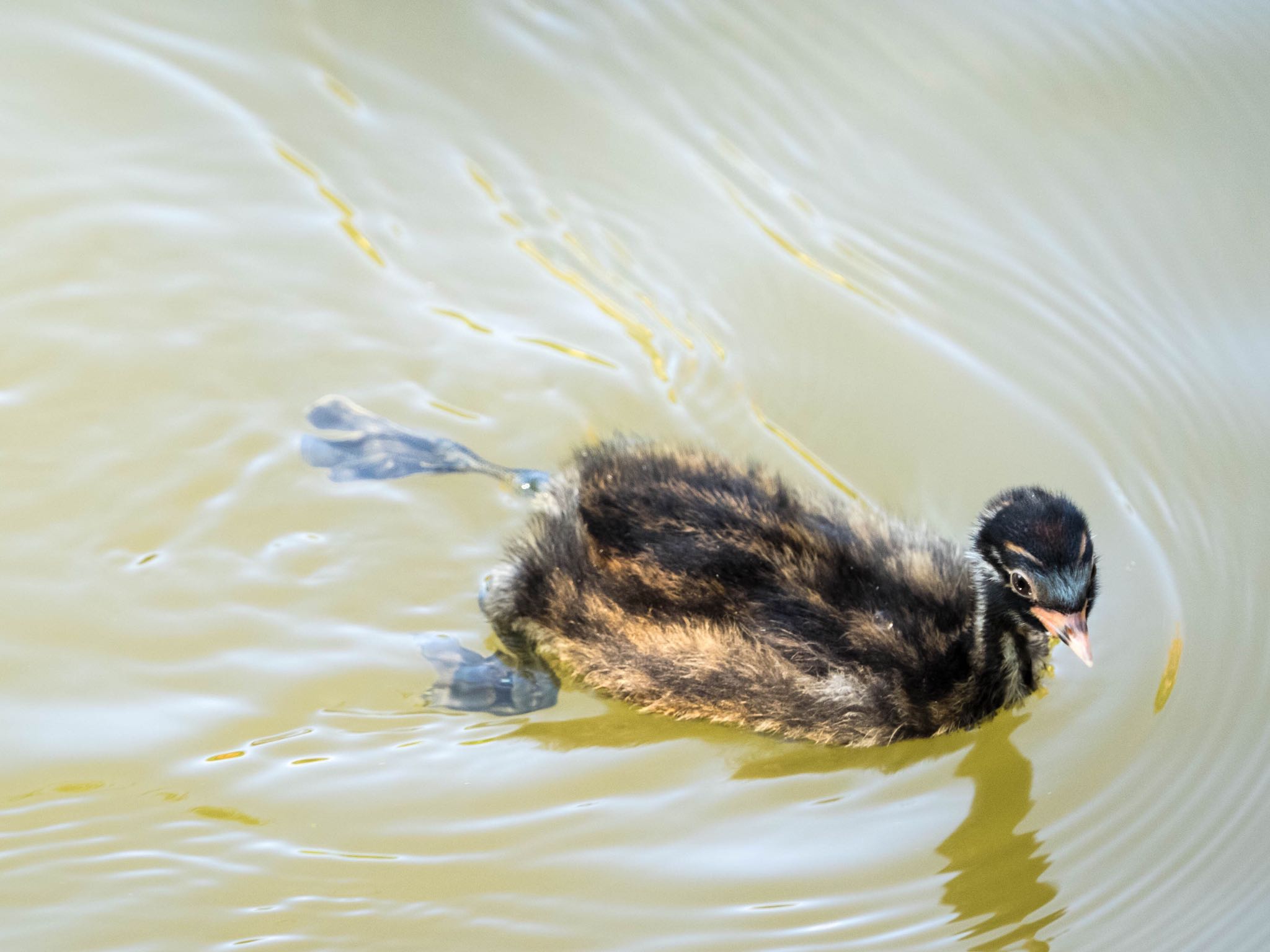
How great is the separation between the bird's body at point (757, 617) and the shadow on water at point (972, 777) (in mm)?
60

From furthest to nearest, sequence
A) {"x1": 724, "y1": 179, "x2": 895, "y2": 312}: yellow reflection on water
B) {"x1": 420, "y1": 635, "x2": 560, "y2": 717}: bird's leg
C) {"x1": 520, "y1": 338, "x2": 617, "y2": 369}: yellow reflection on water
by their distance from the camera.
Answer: {"x1": 724, "y1": 179, "x2": 895, "y2": 312}: yellow reflection on water, {"x1": 520, "y1": 338, "x2": 617, "y2": 369}: yellow reflection on water, {"x1": 420, "y1": 635, "x2": 560, "y2": 717}: bird's leg

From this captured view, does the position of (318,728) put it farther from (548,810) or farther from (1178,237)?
(1178,237)

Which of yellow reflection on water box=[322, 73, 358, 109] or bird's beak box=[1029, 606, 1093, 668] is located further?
yellow reflection on water box=[322, 73, 358, 109]

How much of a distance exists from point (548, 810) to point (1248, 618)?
210 centimetres

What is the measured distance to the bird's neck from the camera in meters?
3.83

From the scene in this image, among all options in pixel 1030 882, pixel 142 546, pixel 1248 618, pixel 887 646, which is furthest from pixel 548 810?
pixel 1248 618

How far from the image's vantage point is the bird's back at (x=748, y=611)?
12.4 ft

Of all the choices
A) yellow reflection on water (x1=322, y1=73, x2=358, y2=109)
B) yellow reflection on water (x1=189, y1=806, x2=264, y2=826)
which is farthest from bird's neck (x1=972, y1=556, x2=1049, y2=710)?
yellow reflection on water (x1=322, y1=73, x2=358, y2=109)

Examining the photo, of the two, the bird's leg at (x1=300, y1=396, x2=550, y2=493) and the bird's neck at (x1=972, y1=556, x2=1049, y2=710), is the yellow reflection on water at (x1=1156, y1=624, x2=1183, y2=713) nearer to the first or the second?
the bird's neck at (x1=972, y1=556, x2=1049, y2=710)

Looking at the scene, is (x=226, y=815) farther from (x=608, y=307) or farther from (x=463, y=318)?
(x=608, y=307)

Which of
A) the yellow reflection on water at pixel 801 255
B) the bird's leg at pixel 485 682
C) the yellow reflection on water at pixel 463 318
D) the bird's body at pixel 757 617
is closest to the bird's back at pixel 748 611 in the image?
the bird's body at pixel 757 617

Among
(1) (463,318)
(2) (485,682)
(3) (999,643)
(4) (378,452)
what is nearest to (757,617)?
(3) (999,643)

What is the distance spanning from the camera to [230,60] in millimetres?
5797

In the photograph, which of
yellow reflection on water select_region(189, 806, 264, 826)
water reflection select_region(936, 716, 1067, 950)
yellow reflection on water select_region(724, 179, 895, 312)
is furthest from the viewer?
yellow reflection on water select_region(724, 179, 895, 312)
